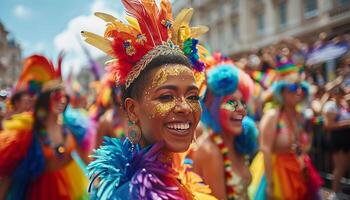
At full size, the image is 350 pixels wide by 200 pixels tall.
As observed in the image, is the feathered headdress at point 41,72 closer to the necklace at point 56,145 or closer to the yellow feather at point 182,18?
the necklace at point 56,145

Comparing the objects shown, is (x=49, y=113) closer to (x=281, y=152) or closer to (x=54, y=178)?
(x=54, y=178)

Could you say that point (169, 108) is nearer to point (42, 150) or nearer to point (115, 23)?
point (115, 23)

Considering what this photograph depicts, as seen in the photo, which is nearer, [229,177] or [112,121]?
[229,177]

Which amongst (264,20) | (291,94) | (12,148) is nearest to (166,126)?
(12,148)

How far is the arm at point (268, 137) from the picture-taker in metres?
3.62

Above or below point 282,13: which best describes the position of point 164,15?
below

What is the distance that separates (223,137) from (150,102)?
1.49 m

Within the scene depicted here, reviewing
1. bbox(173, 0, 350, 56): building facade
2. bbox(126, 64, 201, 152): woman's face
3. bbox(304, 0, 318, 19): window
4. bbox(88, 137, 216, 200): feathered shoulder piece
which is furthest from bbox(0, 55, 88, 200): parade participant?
bbox(304, 0, 318, 19): window

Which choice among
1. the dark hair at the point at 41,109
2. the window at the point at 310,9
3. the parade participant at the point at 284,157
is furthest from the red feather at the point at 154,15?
the window at the point at 310,9

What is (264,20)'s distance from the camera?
78.1 feet

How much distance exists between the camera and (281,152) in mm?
3775

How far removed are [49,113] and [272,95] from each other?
2.32 meters

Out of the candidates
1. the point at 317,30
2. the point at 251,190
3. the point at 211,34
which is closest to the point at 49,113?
the point at 251,190

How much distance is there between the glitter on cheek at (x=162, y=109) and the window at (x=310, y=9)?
18.4 meters
